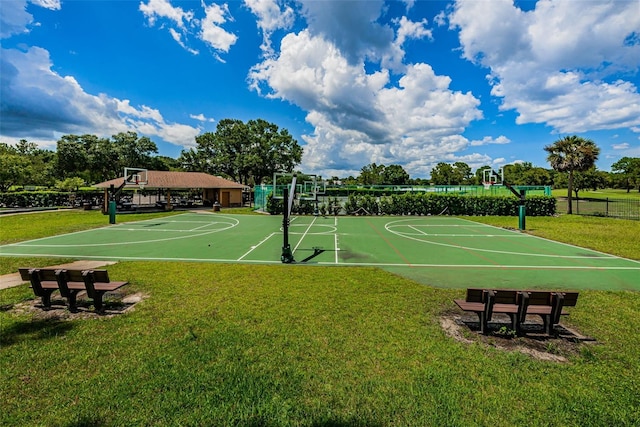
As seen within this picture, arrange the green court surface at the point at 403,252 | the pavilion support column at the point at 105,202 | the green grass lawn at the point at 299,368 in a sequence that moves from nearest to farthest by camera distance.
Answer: the green grass lawn at the point at 299,368
the green court surface at the point at 403,252
the pavilion support column at the point at 105,202

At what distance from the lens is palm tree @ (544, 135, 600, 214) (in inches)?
1212

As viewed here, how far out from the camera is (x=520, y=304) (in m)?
5.38

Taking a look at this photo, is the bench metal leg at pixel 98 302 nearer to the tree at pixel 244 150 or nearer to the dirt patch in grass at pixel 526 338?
the dirt patch in grass at pixel 526 338

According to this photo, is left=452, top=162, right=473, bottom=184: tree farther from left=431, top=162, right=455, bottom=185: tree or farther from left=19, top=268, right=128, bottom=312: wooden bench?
left=19, top=268, right=128, bottom=312: wooden bench

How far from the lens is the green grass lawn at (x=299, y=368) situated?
137 inches

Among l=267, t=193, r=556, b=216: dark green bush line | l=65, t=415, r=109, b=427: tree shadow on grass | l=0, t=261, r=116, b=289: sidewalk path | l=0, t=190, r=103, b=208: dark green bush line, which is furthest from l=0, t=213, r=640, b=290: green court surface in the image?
l=0, t=190, r=103, b=208: dark green bush line

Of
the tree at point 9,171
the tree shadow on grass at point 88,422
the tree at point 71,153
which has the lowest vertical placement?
the tree shadow on grass at point 88,422

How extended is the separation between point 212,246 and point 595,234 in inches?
831

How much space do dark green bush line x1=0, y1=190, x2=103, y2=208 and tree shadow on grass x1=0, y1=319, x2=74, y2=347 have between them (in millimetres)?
38201

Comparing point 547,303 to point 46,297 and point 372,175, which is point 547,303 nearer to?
point 46,297

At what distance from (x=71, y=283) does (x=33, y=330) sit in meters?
1.26

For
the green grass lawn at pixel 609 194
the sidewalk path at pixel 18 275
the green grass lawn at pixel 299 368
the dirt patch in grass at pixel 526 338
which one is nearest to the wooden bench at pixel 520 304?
the dirt patch in grass at pixel 526 338

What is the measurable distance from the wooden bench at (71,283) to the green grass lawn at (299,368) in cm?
54

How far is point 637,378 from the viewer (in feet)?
13.7
